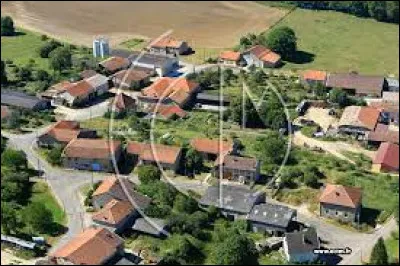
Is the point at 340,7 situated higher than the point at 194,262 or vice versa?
the point at 340,7

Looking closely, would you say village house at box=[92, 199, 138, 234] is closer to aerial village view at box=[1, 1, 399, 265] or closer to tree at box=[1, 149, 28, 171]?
aerial village view at box=[1, 1, 399, 265]

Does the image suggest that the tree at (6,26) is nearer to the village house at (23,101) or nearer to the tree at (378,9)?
the village house at (23,101)

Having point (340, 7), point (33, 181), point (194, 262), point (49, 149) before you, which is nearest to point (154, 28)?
point (340, 7)

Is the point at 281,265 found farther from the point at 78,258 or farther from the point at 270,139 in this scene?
the point at 270,139

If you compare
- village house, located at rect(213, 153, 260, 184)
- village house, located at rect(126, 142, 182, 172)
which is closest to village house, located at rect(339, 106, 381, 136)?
village house, located at rect(213, 153, 260, 184)

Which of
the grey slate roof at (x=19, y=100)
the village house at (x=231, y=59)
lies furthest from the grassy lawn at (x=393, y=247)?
the village house at (x=231, y=59)

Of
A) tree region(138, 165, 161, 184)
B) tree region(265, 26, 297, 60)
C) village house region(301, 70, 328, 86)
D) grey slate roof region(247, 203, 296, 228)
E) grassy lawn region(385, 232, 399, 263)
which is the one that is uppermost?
tree region(265, 26, 297, 60)

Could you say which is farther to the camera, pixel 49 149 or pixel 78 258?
pixel 49 149
